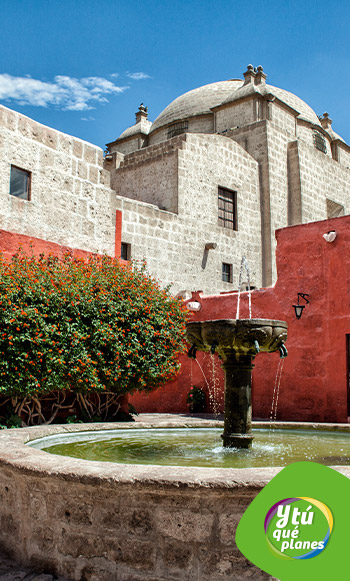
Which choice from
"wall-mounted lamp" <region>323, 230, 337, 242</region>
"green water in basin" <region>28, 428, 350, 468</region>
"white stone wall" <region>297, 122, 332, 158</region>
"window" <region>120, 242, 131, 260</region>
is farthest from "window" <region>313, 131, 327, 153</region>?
"green water in basin" <region>28, 428, 350, 468</region>

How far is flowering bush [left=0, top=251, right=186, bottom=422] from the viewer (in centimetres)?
759

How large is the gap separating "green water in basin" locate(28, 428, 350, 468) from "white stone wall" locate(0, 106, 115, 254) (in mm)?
6153

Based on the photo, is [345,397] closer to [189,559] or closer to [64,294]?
[64,294]

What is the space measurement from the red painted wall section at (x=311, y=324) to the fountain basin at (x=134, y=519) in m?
7.52

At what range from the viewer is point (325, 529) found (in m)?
2.60

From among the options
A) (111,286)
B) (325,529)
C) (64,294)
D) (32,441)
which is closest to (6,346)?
(64,294)

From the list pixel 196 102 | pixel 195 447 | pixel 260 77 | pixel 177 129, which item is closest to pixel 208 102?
pixel 196 102

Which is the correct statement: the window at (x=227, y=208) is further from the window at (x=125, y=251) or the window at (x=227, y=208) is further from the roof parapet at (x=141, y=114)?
the roof parapet at (x=141, y=114)

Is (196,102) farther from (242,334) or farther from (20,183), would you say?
(242,334)

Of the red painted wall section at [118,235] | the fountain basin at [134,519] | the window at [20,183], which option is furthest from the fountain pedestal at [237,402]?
the red painted wall section at [118,235]


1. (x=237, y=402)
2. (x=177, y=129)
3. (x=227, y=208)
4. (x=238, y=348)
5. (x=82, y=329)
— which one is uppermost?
(x=177, y=129)

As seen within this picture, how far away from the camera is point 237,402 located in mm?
5164

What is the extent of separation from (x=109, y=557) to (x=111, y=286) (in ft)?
19.6

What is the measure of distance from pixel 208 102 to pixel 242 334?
63.3 ft
